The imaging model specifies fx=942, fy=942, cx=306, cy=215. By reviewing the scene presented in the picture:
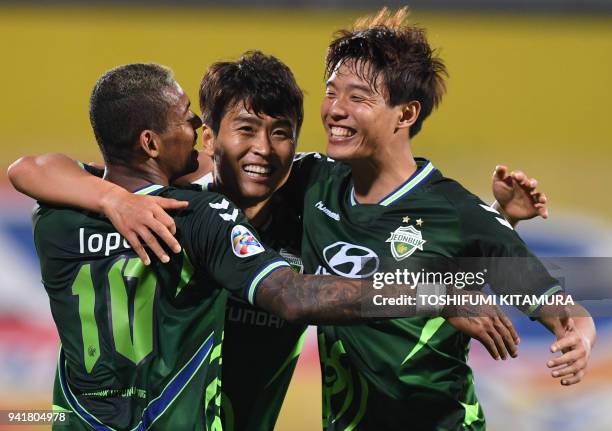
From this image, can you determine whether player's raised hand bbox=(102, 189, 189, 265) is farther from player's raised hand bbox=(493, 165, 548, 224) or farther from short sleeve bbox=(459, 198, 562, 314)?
player's raised hand bbox=(493, 165, 548, 224)

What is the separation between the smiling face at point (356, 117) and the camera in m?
3.30

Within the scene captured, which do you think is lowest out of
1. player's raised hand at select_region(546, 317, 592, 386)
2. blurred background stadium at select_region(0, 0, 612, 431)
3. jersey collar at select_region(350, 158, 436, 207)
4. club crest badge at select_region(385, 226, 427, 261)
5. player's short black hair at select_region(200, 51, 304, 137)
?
player's raised hand at select_region(546, 317, 592, 386)

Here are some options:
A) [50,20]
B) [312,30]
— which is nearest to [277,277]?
[312,30]

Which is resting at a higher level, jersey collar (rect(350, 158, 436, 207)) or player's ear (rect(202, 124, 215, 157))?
player's ear (rect(202, 124, 215, 157))

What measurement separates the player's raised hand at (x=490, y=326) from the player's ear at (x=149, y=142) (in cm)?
106

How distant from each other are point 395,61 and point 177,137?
87 cm

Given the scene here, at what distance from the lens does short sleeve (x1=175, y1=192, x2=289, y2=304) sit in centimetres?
271

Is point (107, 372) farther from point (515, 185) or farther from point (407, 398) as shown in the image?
point (515, 185)

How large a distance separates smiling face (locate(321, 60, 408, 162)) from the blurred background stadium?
166cm

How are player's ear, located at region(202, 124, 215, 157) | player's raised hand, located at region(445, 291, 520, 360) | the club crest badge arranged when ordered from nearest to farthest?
player's raised hand, located at region(445, 291, 520, 360)
the club crest badge
player's ear, located at region(202, 124, 215, 157)

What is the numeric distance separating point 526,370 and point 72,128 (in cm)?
273

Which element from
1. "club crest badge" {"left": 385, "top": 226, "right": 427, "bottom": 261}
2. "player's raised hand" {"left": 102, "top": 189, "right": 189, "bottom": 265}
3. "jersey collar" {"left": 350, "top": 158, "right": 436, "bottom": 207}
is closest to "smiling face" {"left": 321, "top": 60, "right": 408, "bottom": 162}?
"jersey collar" {"left": 350, "top": 158, "right": 436, "bottom": 207}

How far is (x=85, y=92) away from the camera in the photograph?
16.7 feet

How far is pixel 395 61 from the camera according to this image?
339cm
